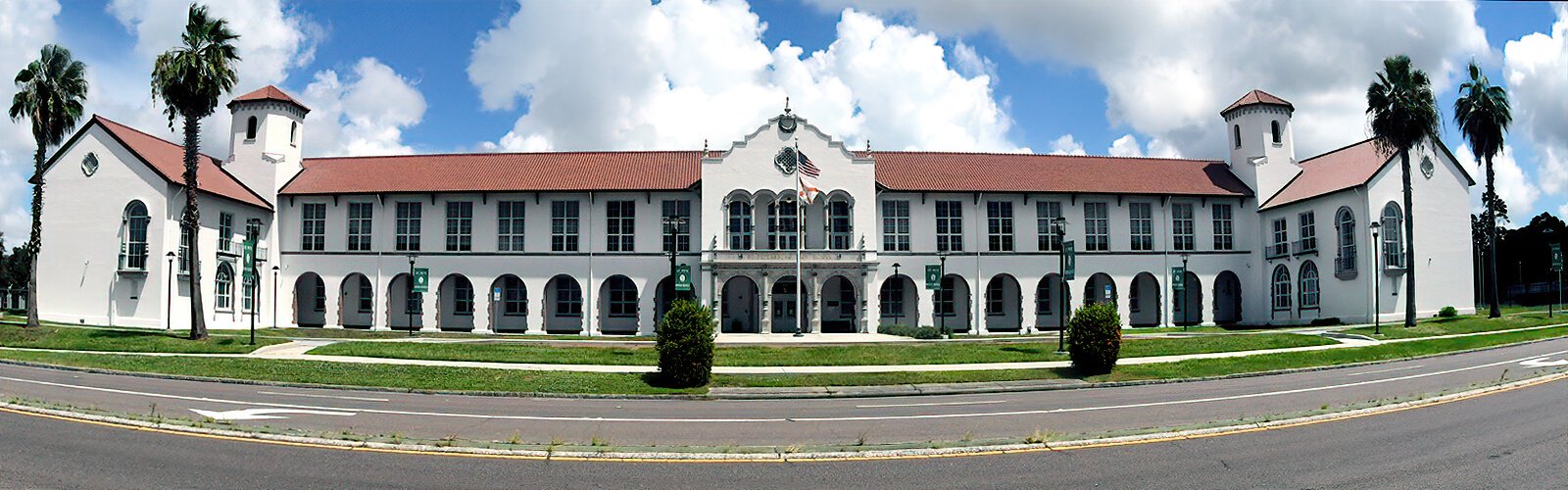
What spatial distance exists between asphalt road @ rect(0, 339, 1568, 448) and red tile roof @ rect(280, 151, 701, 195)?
79.0 ft

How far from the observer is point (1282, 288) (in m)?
47.6

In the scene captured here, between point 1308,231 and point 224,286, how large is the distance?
180 ft

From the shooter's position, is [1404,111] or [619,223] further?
[619,223]

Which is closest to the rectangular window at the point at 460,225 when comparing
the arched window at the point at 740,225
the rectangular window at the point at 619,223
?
the rectangular window at the point at 619,223

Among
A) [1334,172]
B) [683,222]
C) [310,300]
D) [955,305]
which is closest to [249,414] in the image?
[683,222]

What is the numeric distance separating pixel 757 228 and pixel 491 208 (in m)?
14.0

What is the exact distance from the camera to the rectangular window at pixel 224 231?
42.8 m

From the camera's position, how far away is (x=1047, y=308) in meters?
48.2

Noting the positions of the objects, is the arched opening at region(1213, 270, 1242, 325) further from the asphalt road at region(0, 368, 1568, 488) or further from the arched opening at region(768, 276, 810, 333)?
the asphalt road at region(0, 368, 1568, 488)

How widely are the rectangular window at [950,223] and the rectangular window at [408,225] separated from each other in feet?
88.6

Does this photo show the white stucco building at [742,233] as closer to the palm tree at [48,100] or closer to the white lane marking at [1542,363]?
the palm tree at [48,100]

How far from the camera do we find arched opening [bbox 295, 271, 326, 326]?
47.5 metres

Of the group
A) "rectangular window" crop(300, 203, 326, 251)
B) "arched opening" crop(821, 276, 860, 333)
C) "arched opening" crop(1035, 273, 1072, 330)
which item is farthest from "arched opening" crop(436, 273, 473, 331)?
"arched opening" crop(1035, 273, 1072, 330)

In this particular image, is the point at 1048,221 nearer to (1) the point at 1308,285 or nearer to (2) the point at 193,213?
(1) the point at 1308,285
